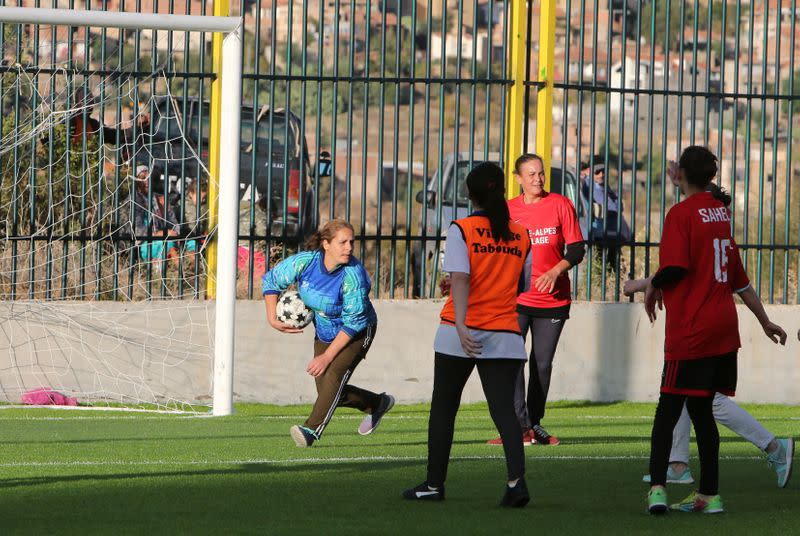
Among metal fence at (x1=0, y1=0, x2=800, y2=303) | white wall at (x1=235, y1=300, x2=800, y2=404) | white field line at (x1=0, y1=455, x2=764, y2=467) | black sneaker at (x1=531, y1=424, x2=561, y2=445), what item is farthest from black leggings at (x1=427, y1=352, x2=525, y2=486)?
metal fence at (x1=0, y1=0, x2=800, y2=303)

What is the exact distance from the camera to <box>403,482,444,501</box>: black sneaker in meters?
6.48

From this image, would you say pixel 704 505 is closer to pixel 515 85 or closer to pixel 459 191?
pixel 459 191

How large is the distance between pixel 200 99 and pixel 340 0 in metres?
1.78

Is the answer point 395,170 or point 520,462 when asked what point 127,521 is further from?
point 395,170

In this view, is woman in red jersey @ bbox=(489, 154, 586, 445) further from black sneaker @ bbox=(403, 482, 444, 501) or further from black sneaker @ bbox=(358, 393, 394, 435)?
black sneaker @ bbox=(403, 482, 444, 501)

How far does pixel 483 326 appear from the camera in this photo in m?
6.39

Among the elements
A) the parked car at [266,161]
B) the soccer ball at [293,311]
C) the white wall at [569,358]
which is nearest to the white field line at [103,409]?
the white wall at [569,358]

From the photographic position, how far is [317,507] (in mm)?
6258

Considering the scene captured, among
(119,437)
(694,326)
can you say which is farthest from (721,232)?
(119,437)

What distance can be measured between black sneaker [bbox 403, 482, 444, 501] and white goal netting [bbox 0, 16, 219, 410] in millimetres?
6037

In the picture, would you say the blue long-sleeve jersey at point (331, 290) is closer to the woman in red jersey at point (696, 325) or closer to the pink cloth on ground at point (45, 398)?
the woman in red jersey at point (696, 325)

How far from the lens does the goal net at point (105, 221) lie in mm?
12266

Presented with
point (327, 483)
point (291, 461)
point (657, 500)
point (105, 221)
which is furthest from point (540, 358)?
point (105, 221)

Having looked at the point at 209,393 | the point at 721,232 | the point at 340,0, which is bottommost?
the point at 209,393
